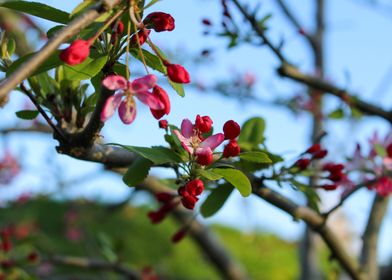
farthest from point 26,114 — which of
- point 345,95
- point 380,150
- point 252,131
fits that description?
point 345,95

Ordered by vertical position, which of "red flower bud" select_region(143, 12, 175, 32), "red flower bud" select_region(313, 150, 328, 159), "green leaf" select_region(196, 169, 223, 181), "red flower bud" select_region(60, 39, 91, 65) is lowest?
"red flower bud" select_region(313, 150, 328, 159)

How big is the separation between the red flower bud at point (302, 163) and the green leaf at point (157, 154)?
532 millimetres

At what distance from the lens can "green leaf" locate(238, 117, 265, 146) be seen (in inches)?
74.0

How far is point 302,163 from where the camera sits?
5.56 feet

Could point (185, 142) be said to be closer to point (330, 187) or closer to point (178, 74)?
point (178, 74)

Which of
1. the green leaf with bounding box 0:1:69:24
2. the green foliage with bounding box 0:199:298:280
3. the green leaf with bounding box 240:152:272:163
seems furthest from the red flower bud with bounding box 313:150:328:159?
the green foliage with bounding box 0:199:298:280

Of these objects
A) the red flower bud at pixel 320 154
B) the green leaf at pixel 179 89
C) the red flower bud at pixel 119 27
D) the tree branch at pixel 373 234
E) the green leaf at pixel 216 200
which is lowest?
the tree branch at pixel 373 234

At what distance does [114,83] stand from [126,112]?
65 millimetres

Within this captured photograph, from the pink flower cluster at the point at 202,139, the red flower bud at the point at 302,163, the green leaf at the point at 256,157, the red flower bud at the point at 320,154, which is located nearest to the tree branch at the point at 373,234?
the red flower bud at the point at 320,154

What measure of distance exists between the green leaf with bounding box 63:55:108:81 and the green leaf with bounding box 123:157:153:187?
0.28 meters

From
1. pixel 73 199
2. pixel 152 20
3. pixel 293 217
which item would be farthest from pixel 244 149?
pixel 73 199

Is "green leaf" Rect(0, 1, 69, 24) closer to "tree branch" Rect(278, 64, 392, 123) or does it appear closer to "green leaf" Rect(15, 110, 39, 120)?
"green leaf" Rect(15, 110, 39, 120)

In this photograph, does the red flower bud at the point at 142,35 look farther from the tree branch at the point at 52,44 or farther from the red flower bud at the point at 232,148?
the red flower bud at the point at 232,148

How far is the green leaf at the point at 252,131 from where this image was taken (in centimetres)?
188
